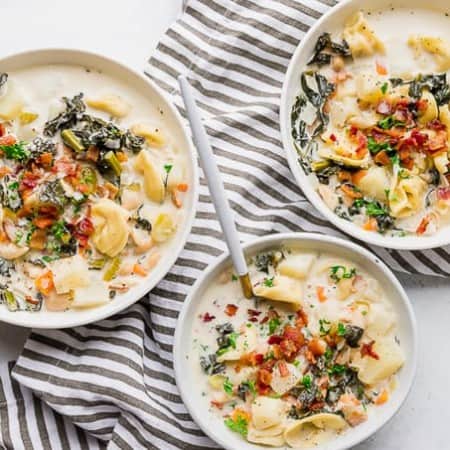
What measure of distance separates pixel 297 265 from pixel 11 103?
55.6 inches

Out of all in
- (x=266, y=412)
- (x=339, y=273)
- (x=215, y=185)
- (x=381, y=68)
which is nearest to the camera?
(x=215, y=185)

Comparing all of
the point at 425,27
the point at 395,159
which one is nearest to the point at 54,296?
the point at 395,159

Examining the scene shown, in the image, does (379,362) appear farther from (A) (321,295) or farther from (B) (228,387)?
(B) (228,387)

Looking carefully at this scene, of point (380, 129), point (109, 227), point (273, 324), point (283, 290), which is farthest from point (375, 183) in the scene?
point (109, 227)

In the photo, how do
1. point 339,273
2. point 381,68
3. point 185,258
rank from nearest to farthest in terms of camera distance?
point 339,273 < point 381,68 < point 185,258

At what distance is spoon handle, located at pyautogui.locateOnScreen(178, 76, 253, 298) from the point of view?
143 inches

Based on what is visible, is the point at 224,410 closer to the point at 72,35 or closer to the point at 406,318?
the point at 406,318

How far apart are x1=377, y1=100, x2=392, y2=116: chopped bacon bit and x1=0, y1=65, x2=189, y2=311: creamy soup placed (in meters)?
0.88

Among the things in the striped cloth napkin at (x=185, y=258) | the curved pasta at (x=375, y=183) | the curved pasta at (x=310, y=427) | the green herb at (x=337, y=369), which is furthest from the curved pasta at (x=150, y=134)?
the curved pasta at (x=310, y=427)

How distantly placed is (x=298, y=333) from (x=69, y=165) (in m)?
1.21

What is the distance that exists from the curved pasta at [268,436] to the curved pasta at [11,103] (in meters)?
1.68

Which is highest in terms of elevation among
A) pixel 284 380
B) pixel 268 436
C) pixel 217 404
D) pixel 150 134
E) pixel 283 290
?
pixel 150 134

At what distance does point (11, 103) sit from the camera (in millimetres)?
4055

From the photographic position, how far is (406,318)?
399 centimetres
